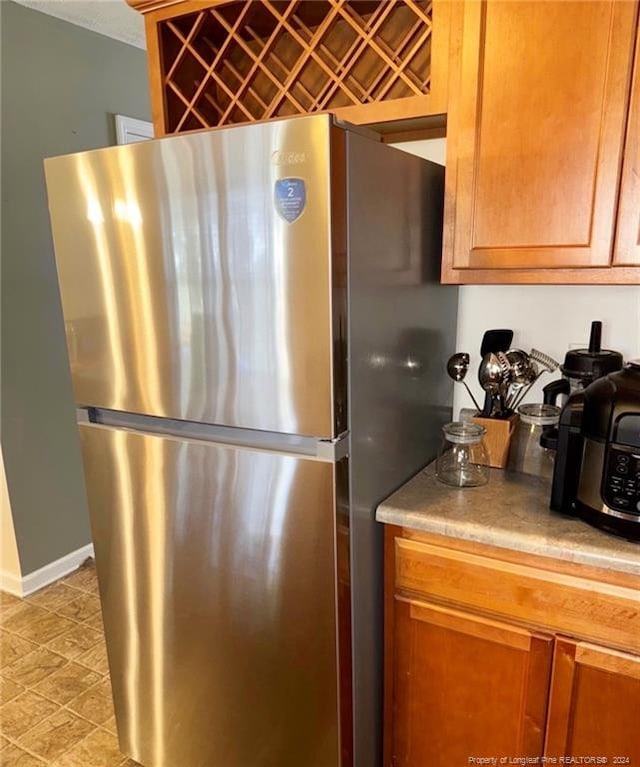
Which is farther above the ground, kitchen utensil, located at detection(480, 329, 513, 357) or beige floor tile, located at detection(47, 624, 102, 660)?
kitchen utensil, located at detection(480, 329, 513, 357)

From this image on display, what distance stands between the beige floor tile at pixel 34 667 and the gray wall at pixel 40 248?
1.52 ft

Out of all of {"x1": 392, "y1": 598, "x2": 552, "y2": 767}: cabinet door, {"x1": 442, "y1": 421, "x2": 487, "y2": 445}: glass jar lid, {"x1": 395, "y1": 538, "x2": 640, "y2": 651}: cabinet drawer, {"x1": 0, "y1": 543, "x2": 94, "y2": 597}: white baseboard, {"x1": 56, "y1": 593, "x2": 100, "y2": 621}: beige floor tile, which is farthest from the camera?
{"x1": 0, "y1": 543, "x2": 94, "y2": 597}: white baseboard

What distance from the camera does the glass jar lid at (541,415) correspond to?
1.43 m

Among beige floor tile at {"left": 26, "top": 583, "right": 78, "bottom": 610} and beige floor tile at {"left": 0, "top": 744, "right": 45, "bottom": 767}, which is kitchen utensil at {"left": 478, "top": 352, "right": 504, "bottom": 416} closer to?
beige floor tile at {"left": 0, "top": 744, "right": 45, "bottom": 767}

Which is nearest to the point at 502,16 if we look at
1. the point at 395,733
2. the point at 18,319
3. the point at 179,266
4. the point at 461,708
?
the point at 179,266

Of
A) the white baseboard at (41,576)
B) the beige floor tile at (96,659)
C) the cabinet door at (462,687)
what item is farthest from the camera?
the white baseboard at (41,576)

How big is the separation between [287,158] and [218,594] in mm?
971

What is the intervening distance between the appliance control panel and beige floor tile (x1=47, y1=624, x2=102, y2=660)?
1.97m

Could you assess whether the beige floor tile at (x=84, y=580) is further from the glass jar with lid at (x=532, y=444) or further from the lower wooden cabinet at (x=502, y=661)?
the glass jar with lid at (x=532, y=444)

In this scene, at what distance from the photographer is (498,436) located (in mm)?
1494

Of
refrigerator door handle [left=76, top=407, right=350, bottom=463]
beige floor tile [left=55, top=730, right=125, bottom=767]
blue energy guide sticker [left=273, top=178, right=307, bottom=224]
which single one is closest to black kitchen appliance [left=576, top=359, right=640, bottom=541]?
refrigerator door handle [left=76, top=407, right=350, bottom=463]

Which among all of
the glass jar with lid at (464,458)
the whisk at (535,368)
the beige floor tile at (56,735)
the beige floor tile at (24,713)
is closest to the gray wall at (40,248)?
the beige floor tile at (24,713)

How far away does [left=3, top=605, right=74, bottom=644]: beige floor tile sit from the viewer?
224 cm

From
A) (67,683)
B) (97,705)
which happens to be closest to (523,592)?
(97,705)
